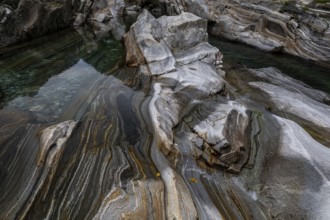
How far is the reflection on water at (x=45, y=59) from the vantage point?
14.0 metres

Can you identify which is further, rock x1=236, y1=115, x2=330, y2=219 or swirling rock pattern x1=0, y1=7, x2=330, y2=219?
rock x1=236, y1=115, x2=330, y2=219

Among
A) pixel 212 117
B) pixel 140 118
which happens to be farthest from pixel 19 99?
pixel 212 117

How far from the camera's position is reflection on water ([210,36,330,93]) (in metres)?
18.3

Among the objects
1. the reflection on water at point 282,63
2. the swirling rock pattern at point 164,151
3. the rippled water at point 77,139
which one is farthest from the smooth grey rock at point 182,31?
the rippled water at point 77,139

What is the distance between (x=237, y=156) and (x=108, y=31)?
20860 millimetres

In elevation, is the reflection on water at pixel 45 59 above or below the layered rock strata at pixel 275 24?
above

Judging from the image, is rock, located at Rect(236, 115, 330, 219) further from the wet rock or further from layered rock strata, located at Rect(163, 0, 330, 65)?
the wet rock

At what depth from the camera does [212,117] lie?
34.7 ft

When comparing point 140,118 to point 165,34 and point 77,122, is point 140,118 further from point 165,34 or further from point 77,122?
point 165,34

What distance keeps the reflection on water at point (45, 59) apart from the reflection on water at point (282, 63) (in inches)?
321

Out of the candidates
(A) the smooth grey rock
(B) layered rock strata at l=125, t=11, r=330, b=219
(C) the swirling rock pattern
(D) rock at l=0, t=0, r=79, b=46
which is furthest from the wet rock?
(D) rock at l=0, t=0, r=79, b=46

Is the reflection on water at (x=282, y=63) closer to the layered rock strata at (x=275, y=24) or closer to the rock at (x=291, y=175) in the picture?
the layered rock strata at (x=275, y=24)

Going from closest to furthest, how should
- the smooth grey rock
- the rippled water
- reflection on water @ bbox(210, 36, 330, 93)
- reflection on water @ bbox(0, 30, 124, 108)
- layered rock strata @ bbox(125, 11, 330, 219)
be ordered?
the rippled water → layered rock strata @ bbox(125, 11, 330, 219) → reflection on water @ bbox(0, 30, 124, 108) → the smooth grey rock → reflection on water @ bbox(210, 36, 330, 93)

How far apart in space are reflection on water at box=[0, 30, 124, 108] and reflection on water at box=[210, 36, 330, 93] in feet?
→ 26.7
